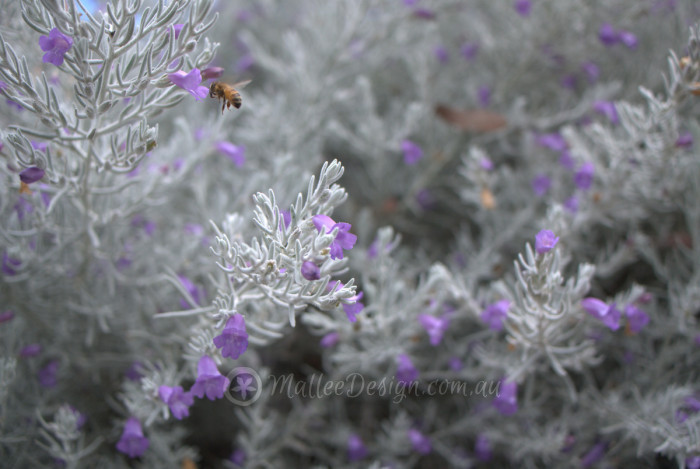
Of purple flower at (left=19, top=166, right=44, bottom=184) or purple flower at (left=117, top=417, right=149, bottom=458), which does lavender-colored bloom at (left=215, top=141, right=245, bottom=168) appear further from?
purple flower at (left=117, top=417, right=149, bottom=458)

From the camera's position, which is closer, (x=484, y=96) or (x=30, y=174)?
(x=30, y=174)

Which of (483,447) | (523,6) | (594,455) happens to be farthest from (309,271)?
(523,6)

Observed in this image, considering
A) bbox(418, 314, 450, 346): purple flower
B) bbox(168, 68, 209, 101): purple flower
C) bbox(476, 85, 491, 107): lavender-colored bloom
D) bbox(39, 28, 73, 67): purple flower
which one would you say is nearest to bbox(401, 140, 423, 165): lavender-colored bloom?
bbox(476, 85, 491, 107): lavender-colored bloom

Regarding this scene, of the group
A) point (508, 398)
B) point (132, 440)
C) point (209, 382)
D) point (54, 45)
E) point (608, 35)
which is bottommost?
point (508, 398)

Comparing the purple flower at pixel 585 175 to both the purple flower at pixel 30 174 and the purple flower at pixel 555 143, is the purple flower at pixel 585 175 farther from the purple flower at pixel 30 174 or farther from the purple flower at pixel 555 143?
the purple flower at pixel 30 174

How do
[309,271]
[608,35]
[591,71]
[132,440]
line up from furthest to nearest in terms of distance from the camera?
[591,71] < [608,35] < [132,440] < [309,271]

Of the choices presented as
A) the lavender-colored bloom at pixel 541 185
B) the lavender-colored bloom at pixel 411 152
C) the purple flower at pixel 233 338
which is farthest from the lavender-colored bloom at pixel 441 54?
the purple flower at pixel 233 338

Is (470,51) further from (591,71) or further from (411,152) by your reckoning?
(411,152)
